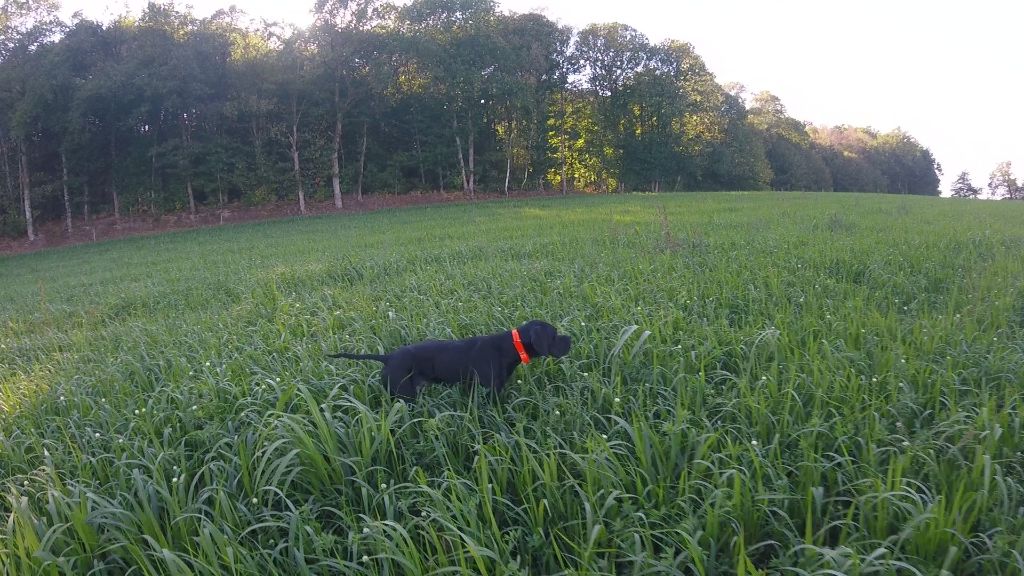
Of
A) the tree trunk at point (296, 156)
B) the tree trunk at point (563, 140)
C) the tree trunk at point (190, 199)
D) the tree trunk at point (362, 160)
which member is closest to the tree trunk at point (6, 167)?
the tree trunk at point (190, 199)

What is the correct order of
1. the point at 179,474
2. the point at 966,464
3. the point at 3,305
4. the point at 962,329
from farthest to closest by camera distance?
the point at 3,305, the point at 962,329, the point at 179,474, the point at 966,464

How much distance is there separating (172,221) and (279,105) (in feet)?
25.6

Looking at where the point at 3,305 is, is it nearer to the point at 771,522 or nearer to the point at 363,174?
the point at 771,522

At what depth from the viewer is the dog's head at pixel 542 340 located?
2986 mm

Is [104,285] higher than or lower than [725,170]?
lower

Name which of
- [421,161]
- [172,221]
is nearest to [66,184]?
[172,221]

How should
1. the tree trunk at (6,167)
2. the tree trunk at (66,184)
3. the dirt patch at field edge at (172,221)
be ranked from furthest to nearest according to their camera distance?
the tree trunk at (6,167)
the tree trunk at (66,184)
the dirt patch at field edge at (172,221)

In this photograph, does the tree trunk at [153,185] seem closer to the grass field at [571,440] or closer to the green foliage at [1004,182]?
the grass field at [571,440]

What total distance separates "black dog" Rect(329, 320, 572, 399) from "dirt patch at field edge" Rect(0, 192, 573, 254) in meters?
25.3

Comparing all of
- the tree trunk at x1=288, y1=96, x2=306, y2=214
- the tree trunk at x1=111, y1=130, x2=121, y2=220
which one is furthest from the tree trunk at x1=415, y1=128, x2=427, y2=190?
the tree trunk at x1=111, y1=130, x2=121, y2=220

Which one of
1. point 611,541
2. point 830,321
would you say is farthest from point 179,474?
point 830,321

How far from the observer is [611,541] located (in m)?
2.05

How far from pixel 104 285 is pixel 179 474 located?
1013 cm

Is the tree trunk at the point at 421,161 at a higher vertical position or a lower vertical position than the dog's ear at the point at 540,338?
higher
